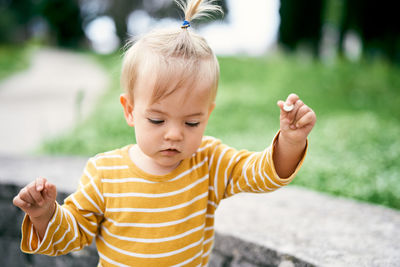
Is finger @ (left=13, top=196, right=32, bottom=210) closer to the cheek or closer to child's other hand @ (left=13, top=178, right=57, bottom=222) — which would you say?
child's other hand @ (left=13, top=178, right=57, bottom=222)

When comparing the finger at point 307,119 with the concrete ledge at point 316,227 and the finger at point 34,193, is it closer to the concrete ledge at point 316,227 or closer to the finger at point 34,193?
the concrete ledge at point 316,227

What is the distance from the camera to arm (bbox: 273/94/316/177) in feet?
3.85

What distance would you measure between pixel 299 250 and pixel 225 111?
17.5 feet

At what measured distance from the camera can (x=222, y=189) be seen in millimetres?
1429

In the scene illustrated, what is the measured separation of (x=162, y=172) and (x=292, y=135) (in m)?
0.48

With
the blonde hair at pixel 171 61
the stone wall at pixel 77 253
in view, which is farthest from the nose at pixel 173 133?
the stone wall at pixel 77 253

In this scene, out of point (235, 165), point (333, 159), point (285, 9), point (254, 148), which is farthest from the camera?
point (285, 9)

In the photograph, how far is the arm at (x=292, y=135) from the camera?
117 centimetres

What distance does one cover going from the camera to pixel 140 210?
1.29 m

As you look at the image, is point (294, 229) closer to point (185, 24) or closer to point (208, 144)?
point (208, 144)

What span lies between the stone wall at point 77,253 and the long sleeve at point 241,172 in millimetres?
408

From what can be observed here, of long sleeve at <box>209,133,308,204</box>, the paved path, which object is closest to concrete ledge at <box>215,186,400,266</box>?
long sleeve at <box>209,133,308,204</box>

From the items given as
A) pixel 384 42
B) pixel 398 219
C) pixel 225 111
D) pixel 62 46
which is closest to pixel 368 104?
pixel 225 111

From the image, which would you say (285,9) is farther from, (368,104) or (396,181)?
(396,181)
